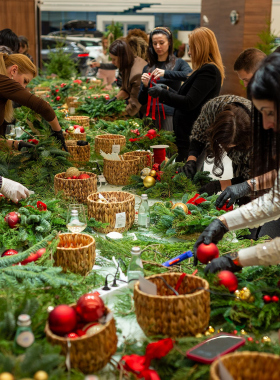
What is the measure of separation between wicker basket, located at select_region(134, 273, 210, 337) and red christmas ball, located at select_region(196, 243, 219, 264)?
0.31 meters

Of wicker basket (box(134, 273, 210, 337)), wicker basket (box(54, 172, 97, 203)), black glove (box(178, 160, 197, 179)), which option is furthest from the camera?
black glove (box(178, 160, 197, 179))

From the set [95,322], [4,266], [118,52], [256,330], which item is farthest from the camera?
[118,52]

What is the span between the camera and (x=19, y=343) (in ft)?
3.18

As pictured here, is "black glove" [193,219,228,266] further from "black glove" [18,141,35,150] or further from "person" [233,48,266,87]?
"black glove" [18,141,35,150]

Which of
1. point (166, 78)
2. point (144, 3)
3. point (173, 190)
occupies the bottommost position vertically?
point (173, 190)

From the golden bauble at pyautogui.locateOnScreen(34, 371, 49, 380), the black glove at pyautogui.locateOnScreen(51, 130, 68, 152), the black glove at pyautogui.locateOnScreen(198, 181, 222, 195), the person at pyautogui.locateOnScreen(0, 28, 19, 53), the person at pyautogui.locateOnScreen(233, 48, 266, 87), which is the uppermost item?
the person at pyautogui.locateOnScreen(0, 28, 19, 53)

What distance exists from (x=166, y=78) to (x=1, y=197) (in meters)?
2.10

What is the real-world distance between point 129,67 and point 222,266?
3.39 metres

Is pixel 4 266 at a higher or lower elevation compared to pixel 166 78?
lower

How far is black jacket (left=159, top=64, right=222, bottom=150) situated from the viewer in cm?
309

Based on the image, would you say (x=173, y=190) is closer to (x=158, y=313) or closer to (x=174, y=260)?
(x=174, y=260)

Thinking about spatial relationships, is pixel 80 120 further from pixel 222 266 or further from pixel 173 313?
pixel 173 313

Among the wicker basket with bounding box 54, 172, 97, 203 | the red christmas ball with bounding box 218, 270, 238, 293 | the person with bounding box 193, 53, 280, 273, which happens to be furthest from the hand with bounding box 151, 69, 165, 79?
the red christmas ball with bounding box 218, 270, 238, 293

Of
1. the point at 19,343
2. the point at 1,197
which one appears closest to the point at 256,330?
the point at 19,343
